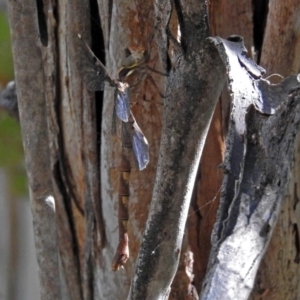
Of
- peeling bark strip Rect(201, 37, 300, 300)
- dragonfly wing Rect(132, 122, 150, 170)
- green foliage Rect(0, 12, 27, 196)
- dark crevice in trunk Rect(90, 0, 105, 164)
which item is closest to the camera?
peeling bark strip Rect(201, 37, 300, 300)

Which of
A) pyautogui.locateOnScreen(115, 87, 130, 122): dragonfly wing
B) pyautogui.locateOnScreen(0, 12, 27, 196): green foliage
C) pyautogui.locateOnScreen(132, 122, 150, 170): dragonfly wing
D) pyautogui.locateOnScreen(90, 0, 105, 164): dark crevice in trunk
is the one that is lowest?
pyautogui.locateOnScreen(0, 12, 27, 196): green foliage

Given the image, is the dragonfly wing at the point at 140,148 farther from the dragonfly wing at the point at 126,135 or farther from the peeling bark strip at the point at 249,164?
the peeling bark strip at the point at 249,164

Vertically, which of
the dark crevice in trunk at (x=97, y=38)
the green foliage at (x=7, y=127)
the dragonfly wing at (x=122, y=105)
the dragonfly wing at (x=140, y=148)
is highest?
the dark crevice in trunk at (x=97, y=38)

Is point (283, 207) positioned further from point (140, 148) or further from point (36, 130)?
point (36, 130)

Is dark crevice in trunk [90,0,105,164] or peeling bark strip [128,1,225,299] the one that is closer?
peeling bark strip [128,1,225,299]

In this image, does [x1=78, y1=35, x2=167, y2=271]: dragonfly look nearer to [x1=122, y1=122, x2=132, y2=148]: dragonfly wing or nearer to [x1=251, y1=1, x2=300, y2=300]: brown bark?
[x1=122, y1=122, x2=132, y2=148]: dragonfly wing

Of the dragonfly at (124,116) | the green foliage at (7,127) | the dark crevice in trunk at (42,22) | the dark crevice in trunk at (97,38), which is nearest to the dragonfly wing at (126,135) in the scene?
the dragonfly at (124,116)

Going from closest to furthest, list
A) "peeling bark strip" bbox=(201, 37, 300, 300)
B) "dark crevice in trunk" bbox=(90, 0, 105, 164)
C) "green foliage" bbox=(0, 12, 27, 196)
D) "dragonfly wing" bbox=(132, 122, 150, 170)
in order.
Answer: "peeling bark strip" bbox=(201, 37, 300, 300) < "dragonfly wing" bbox=(132, 122, 150, 170) < "dark crevice in trunk" bbox=(90, 0, 105, 164) < "green foliage" bbox=(0, 12, 27, 196)

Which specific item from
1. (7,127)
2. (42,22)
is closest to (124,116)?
(42,22)

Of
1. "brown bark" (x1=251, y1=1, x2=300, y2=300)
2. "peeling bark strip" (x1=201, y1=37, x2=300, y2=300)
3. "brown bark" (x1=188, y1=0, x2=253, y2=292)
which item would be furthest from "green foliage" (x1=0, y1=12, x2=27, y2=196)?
"peeling bark strip" (x1=201, y1=37, x2=300, y2=300)
